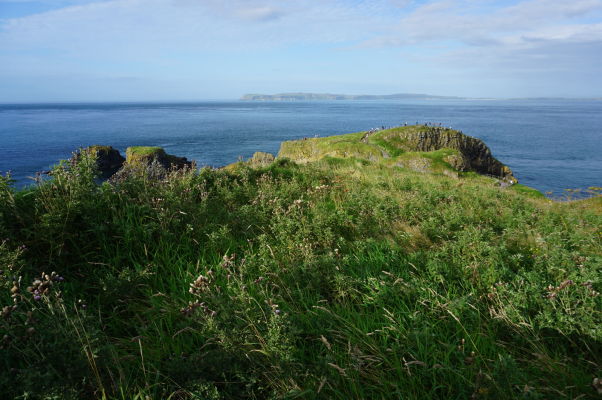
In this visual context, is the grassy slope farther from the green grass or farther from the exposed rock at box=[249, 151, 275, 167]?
the green grass

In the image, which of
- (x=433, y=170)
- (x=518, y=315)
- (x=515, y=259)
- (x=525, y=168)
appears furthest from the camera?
(x=525, y=168)

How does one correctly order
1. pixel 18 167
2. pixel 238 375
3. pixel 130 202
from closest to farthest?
pixel 238 375, pixel 130 202, pixel 18 167

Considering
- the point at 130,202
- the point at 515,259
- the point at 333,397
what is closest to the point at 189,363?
the point at 333,397

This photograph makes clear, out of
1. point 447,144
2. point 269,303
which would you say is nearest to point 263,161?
point 269,303

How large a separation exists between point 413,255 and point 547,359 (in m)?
1.92

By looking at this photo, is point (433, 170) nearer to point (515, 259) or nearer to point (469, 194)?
point (469, 194)

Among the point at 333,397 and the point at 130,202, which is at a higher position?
the point at 130,202

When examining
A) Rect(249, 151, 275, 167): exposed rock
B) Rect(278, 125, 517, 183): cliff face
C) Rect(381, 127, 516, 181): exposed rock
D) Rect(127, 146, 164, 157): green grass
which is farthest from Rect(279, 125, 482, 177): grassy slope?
Rect(127, 146, 164, 157): green grass

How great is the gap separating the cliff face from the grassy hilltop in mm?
19142

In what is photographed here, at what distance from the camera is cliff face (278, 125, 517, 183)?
80.8 ft

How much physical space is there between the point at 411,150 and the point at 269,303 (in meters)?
31.3

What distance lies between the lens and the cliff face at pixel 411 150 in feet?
80.8

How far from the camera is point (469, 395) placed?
8.20ft

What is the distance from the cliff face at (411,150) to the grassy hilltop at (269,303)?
1914 centimetres
